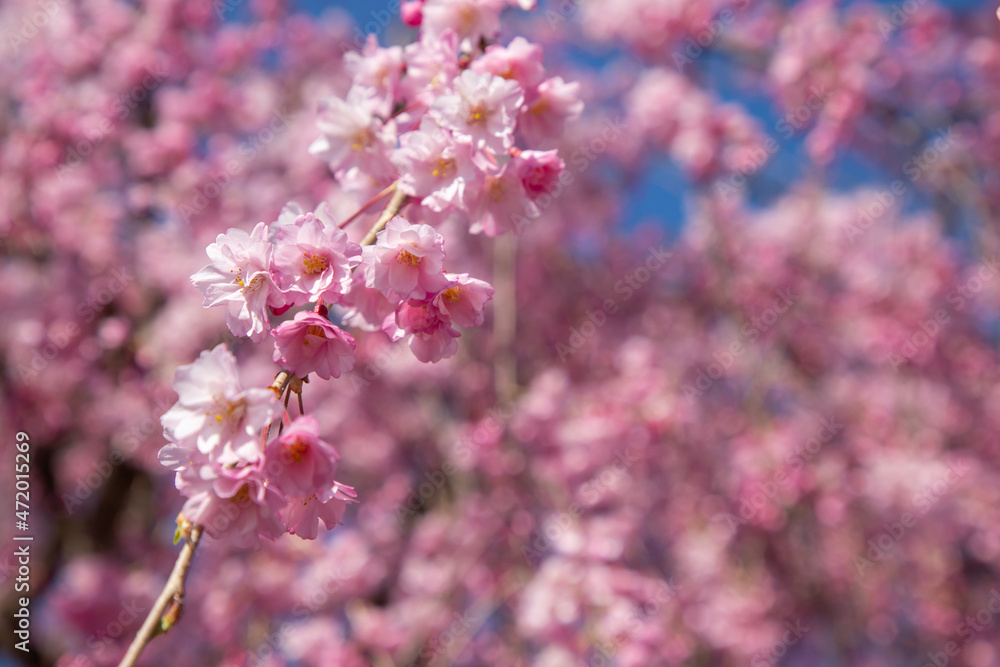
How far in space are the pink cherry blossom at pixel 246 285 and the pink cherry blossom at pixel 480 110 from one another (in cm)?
42

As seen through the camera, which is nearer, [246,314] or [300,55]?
[246,314]

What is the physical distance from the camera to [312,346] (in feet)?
3.54

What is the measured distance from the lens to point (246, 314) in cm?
110

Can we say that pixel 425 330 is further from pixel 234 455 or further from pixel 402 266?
pixel 234 455

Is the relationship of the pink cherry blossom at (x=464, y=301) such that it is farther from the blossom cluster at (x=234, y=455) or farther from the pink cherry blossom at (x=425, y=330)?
the blossom cluster at (x=234, y=455)

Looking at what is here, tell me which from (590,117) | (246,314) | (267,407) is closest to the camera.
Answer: (267,407)

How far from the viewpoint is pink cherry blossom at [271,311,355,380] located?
1.04 meters

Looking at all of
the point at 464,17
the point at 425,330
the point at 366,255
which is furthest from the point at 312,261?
the point at 464,17

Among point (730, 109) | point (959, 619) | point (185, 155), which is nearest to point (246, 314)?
point (185, 155)

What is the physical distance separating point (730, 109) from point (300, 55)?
384 cm

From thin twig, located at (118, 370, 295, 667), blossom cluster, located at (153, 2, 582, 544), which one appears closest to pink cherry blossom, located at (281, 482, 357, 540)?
blossom cluster, located at (153, 2, 582, 544)

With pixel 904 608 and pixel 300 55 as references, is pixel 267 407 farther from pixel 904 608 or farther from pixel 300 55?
pixel 904 608

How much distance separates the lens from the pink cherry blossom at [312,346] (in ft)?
3.40

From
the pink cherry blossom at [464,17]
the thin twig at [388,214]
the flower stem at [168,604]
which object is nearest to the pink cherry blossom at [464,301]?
the thin twig at [388,214]
